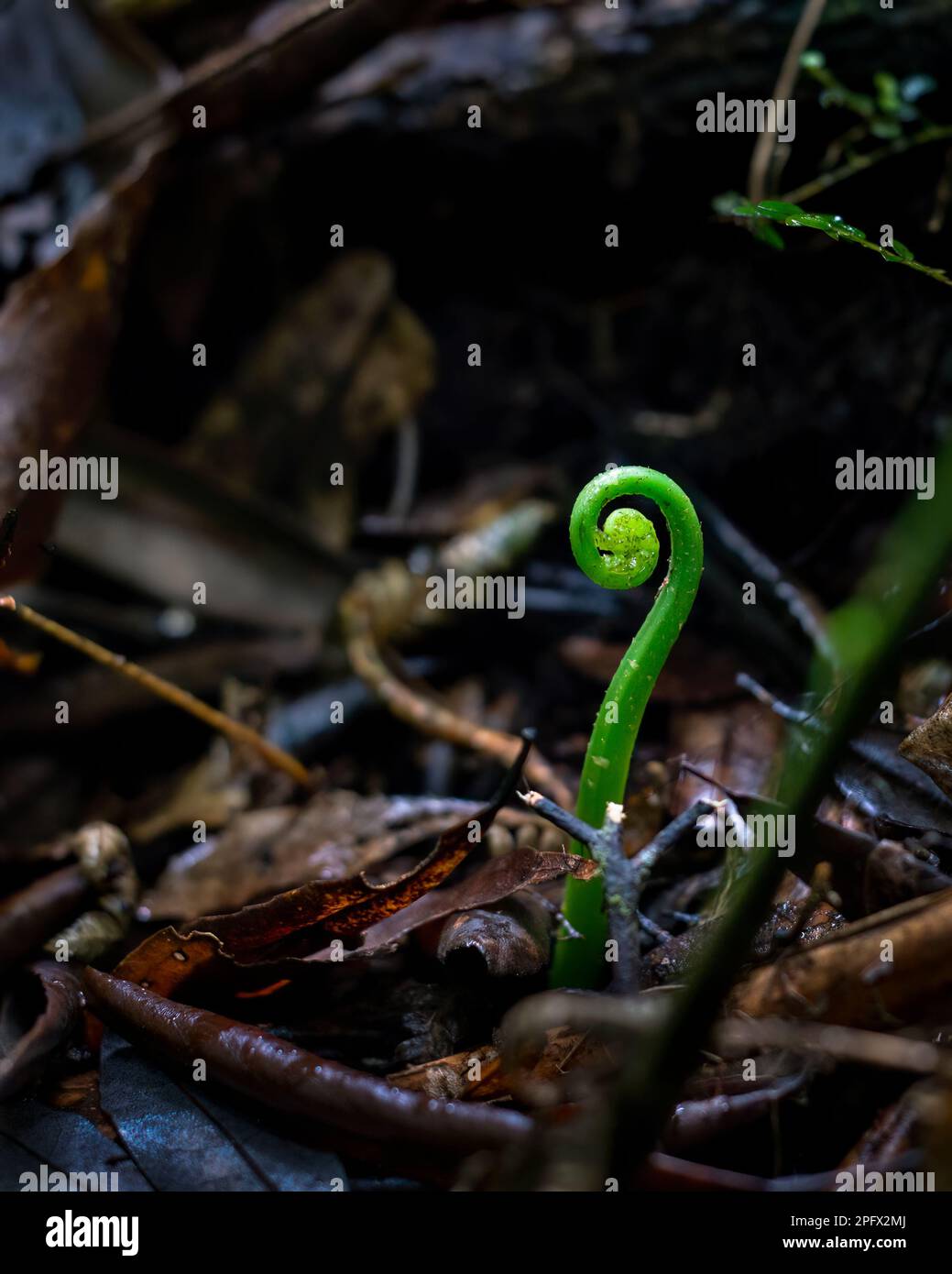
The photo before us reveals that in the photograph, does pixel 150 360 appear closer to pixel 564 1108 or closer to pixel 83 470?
pixel 83 470

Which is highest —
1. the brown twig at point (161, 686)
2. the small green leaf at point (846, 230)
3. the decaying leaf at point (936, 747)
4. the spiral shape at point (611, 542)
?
the small green leaf at point (846, 230)

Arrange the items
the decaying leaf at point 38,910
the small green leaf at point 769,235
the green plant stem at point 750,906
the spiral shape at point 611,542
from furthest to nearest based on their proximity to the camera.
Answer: the small green leaf at point 769,235 → the decaying leaf at point 38,910 → the spiral shape at point 611,542 → the green plant stem at point 750,906

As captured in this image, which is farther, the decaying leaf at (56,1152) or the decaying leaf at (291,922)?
the decaying leaf at (291,922)

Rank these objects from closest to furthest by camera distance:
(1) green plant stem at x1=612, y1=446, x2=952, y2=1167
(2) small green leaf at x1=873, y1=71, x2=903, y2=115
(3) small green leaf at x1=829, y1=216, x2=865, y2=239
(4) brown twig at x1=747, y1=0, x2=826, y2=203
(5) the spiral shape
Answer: (1) green plant stem at x1=612, y1=446, x2=952, y2=1167, (5) the spiral shape, (3) small green leaf at x1=829, y1=216, x2=865, y2=239, (2) small green leaf at x1=873, y1=71, x2=903, y2=115, (4) brown twig at x1=747, y1=0, x2=826, y2=203

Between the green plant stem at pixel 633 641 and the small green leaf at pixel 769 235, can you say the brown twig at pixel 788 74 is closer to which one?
the small green leaf at pixel 769 235

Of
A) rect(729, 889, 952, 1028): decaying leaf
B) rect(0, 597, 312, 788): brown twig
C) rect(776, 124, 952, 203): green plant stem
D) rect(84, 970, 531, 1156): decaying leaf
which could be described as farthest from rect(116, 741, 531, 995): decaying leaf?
rect(776, 124, 952, 203): green plant stem

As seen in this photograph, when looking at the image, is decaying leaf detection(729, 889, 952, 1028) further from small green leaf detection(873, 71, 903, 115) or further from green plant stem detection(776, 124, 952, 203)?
small green leaf detection(873, 71, 903, 115)

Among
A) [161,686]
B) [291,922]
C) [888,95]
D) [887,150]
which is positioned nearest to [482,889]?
Answer: [291,922]

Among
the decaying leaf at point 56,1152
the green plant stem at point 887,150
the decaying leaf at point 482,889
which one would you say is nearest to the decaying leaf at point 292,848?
the decaying leaf at point 482,889
